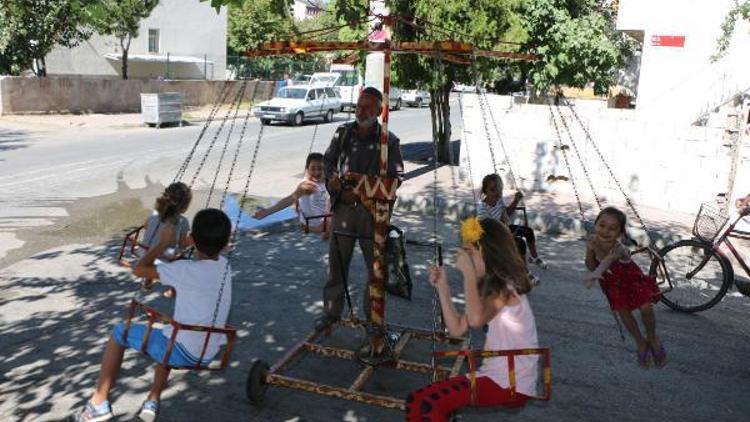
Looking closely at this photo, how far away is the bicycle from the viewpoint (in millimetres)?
7109

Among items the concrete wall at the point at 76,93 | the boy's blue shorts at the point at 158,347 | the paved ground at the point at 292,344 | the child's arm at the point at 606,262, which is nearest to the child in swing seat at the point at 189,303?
the boy's blue shorts at the point at 158,347

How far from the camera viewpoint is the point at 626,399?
5070 mm

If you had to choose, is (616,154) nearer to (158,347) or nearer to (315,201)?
(315,201)

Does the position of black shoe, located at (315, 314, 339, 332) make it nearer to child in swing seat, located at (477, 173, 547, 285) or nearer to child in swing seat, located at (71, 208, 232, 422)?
child in swing seat, located at (71, 208, 232, 422)

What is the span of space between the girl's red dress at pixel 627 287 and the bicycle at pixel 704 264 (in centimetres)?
165

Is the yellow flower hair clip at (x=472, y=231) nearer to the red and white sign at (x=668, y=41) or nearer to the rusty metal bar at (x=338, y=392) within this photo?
the rusty metal bar at (x=338, y=392)

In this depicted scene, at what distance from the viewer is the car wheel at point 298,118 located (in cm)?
2812

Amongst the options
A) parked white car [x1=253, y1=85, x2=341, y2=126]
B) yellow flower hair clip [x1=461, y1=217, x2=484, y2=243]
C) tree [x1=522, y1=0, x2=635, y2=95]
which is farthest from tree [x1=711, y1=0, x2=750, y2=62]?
yellow flower hair clip [x1=461, y1=217, x2=484, y2=243]

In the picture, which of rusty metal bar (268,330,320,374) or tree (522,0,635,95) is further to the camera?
tree (522,0,635,95)

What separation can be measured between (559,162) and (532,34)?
14.7 feet

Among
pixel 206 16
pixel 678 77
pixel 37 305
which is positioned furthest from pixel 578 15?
pixel 206 16

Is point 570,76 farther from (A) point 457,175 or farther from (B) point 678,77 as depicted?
(A) point 457,175

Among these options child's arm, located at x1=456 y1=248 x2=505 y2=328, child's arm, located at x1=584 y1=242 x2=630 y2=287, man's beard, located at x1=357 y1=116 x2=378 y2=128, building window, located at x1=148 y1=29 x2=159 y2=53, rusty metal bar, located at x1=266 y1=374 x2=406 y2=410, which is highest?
building window, located at x1=148 y1=29 x2=159 y2=53

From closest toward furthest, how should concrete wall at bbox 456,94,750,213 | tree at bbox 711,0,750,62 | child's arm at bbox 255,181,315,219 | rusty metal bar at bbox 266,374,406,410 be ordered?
rusty metal bar at bbox 266,374,406,410 → child's arm at bbox 255,181,315,219 → concrete wall at bbox 456,94,750,213 → tree at bbox 711,0,750,62
